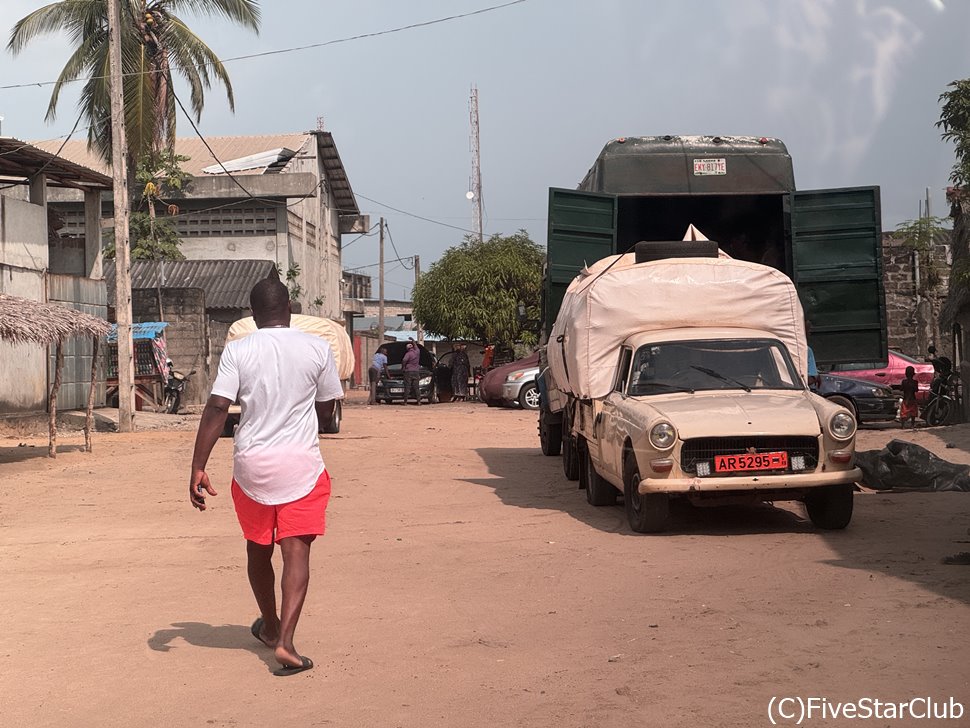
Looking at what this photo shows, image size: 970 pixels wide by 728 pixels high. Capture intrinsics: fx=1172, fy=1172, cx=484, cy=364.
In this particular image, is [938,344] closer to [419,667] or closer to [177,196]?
[177,196]

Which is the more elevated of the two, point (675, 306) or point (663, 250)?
point (663, 250)

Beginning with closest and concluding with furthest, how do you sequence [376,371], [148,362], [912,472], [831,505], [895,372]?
[831,505] < [912,472] < [895,372] < [148,362] < [376,371]

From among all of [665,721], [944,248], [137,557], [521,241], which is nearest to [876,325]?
[137,557]

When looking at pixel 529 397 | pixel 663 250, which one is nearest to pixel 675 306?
pixel 663 250

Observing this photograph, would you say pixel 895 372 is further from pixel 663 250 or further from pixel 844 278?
pixel 663 250

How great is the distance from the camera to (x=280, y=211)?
127 ft

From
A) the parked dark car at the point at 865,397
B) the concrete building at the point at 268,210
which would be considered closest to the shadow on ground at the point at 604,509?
the parked dark car at the point at 865,397

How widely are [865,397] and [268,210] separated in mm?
23178

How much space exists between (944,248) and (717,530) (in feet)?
94.1

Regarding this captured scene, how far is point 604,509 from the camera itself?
11.2 metres

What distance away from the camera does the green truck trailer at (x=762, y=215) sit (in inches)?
520

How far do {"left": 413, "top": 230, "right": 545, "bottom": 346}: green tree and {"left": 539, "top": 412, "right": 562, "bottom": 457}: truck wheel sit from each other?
24.1m

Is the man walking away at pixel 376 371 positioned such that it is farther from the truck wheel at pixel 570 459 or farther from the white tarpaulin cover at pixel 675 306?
the white tarpaulin cover at pixel 675 306

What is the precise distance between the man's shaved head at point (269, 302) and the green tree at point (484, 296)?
116 ft
